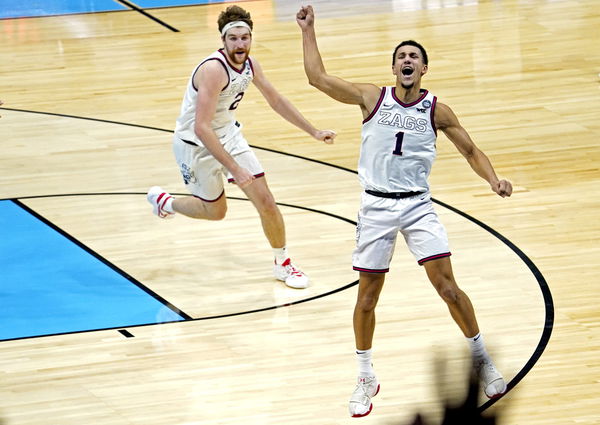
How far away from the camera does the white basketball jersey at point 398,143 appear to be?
4887 mm

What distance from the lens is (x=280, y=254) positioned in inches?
267

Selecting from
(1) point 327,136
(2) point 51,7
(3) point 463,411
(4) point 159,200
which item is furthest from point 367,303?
(2) point 51,7

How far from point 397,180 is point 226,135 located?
1.82 m

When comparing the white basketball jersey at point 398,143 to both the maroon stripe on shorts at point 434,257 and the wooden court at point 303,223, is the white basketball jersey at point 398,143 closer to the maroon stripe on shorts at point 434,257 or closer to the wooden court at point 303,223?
the maroon stripe on shorts at point 434,257

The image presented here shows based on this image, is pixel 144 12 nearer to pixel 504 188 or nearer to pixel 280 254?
pixel 280 254

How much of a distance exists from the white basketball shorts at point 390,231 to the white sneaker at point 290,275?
174 cm

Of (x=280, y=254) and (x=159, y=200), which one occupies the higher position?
(x=159, y=200)

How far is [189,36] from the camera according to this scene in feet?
44.2

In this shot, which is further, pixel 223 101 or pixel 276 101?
pixel 276 101

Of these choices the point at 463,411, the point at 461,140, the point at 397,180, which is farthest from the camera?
the point at 461,140

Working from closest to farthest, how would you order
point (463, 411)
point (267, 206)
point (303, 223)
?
point (463, 411)
point (267, 206)
point (303, 223)

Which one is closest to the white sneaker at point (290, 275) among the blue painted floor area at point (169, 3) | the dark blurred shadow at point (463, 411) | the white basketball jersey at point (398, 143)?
the white basketball jersey at point (398, 143)

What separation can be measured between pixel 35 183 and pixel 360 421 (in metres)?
4.70

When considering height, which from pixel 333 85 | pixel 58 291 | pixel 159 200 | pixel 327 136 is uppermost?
pixel 333 85
